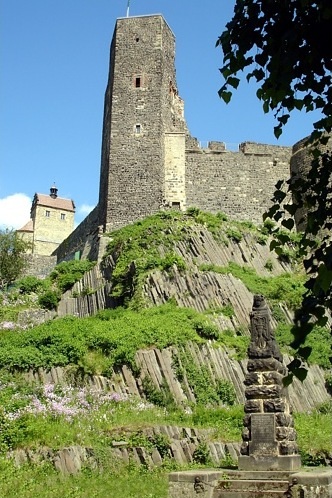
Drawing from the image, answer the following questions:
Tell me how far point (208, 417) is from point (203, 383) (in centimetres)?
272

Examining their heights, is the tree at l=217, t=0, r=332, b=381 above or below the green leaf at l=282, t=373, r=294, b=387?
above

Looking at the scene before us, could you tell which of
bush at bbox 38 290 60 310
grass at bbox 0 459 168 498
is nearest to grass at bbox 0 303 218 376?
bush at bbox 38 290 60 310

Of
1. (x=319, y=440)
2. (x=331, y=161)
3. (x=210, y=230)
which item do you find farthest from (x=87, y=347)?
(x=331, y=161)

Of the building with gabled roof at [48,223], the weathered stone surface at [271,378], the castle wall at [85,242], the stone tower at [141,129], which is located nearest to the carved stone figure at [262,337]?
the weathered stone surface at [271,378]

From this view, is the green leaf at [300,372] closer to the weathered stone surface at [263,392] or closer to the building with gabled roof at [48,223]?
the weathered stone surface at [263,392]

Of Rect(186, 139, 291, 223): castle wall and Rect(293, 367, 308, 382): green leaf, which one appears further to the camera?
Rect(186, 139, 291, 223): castle wall

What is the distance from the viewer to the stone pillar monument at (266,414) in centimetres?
1162

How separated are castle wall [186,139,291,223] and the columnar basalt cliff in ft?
0.21

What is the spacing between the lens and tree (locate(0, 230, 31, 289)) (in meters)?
45.0

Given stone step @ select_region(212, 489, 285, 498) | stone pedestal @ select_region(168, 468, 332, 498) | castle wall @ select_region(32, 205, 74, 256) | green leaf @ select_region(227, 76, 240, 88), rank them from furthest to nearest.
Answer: castle wall @ select_region(32, 205, 74, 256) → stone step @ select_region(212, 489, 285, 498) → stone pedestal @ select_region(168, 468, 332, 498) → green leaf @ select_region(227, 76, 240, 88)

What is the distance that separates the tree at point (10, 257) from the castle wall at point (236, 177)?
14.0 meters

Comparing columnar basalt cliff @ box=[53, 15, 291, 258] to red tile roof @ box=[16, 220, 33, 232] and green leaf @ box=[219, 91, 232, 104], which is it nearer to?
red tile roof @ box=[16, 220, 33, 232]

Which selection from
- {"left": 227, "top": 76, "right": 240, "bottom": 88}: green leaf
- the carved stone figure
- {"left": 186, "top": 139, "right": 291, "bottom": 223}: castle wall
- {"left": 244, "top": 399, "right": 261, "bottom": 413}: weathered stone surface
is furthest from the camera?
{"left": 186, "top": 139, "right": 291, "bottom": 223}: castle wall

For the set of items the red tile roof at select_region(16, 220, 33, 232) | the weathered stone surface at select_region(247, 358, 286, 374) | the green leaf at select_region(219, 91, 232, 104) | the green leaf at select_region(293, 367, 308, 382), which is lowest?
the weathered stone surface at select_region(247, 358, 286, 374)
